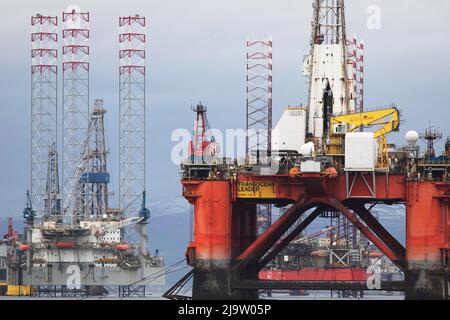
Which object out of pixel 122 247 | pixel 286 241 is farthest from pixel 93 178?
pixel 286 241

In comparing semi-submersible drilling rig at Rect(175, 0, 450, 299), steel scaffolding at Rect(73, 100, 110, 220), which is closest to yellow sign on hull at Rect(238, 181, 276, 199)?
semi-submersible drilling rig at Rect(175, 0, 450, 299)

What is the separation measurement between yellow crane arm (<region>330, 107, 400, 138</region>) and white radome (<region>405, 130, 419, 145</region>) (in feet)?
1.94

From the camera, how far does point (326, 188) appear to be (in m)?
81.1

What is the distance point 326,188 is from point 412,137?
176 inches

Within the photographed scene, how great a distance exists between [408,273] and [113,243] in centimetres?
7297

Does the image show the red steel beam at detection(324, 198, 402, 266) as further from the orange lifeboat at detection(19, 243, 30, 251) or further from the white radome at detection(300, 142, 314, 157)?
the orange lifeboat at detection(19, 243, 30, 251)

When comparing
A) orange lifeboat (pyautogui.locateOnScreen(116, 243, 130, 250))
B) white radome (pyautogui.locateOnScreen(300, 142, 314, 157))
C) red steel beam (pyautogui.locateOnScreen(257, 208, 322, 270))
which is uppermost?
white radome (pyautogui.locateOnScreen(300, 142, 314, 157))

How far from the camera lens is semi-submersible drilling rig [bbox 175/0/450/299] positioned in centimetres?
7975

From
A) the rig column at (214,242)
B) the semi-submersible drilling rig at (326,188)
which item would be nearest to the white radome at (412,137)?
the semi-submersible drilling rig at (326,188)

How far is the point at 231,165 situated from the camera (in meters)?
82.8

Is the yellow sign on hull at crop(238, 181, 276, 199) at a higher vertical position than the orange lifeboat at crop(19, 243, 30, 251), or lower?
higher
